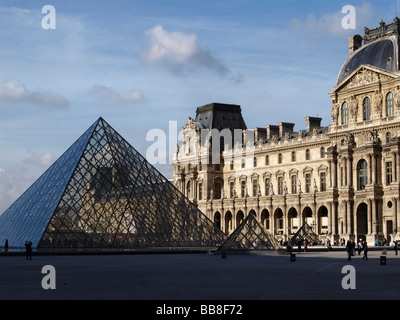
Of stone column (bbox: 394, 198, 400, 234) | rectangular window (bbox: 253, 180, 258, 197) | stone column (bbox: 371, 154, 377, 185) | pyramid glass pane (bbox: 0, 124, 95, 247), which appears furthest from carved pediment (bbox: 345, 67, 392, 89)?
pyramid glass pane (bbox: 0, 124, 95, 247)

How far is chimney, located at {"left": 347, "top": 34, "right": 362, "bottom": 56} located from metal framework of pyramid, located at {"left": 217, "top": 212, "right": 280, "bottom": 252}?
1273 inches

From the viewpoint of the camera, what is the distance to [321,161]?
3004 inches

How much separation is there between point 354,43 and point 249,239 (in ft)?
110

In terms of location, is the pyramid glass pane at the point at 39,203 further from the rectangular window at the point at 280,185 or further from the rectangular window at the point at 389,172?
the rectangular window at the point at 280,185

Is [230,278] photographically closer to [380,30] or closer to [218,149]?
[380,30]

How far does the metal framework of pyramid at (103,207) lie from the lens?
44.0 metres

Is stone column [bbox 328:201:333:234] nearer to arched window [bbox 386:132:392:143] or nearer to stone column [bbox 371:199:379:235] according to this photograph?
stone column [bbox 371:199:379:235]

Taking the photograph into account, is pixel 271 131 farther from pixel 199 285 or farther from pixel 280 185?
pixel 199 285

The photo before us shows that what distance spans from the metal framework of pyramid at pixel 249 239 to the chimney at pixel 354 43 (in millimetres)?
32338

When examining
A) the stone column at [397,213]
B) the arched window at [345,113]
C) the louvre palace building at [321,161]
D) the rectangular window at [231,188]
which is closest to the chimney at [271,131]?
the louvre palace building at [321,161]

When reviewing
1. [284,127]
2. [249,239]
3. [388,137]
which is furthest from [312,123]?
[249,239]

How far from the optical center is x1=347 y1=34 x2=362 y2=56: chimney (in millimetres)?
71250
